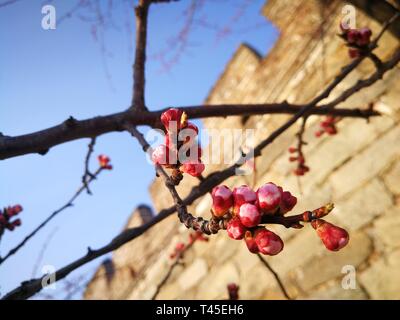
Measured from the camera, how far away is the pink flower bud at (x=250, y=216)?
69cm

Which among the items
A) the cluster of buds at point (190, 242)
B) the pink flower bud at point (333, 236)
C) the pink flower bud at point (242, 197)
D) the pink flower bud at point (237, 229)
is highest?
the cluster of buds at point (190, 242)

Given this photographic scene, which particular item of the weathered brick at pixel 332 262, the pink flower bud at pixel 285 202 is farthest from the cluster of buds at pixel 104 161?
the pink flower bud at pixel 285 202

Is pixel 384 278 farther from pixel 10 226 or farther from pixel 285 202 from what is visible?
pixel 10 226

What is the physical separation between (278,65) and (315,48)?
0.44 m

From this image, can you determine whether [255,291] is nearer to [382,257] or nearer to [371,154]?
[382,257]

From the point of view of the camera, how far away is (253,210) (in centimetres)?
70

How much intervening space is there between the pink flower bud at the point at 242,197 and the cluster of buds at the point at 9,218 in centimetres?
223

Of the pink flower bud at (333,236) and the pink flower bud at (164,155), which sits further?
the pink flower bud at (164,155)

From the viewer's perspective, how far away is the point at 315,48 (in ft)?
10.2

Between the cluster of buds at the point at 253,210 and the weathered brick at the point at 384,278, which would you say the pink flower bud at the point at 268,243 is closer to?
the cluster of buds at the point at 253,210

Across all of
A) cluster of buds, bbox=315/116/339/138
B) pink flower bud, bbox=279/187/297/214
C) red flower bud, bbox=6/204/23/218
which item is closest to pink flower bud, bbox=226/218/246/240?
pink flower bud, bbox=279/187/297/214

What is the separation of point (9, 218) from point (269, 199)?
2389mm

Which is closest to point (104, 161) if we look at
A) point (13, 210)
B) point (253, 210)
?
point (13, 210)
